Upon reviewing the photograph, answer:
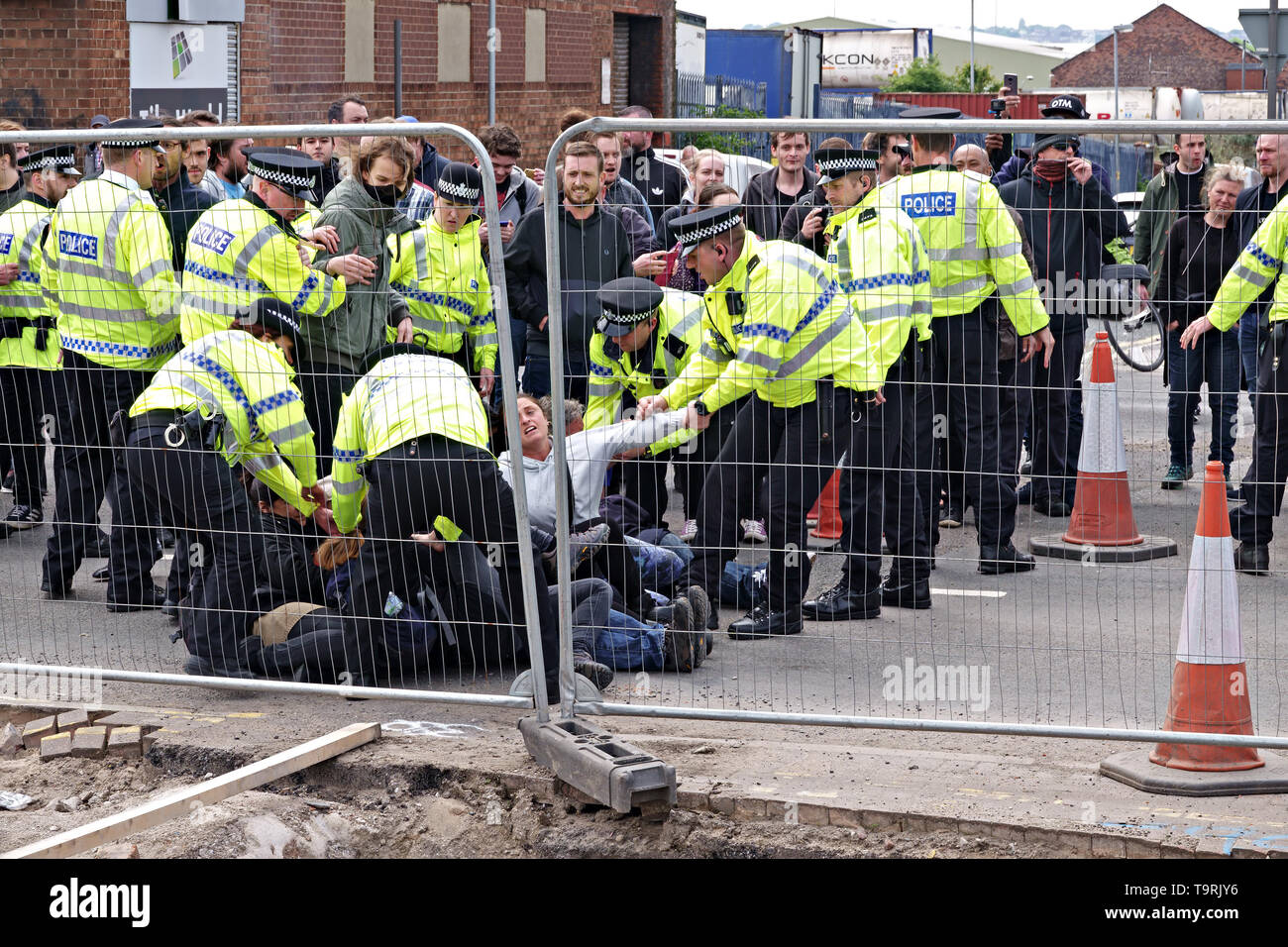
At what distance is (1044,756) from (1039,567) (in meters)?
2.11

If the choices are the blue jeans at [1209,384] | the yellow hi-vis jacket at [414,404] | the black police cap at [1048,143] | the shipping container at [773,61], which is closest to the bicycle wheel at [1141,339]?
the blue jeans at [1209,384]

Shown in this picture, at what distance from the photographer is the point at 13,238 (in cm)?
784

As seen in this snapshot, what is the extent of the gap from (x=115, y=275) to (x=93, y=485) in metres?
0.93

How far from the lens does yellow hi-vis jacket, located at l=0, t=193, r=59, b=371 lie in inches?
296

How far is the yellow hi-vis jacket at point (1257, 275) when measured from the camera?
5980mm

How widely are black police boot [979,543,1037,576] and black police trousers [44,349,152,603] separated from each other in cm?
361

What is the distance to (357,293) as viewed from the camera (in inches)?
231

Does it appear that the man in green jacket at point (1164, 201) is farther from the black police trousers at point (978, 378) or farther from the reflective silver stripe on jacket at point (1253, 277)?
the black police trousers at point (978, 378)

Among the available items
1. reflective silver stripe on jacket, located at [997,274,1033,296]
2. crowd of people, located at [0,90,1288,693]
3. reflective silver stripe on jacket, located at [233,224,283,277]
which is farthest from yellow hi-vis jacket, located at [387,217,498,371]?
reflective silver stripe on jacket, located at [997,274,1033,296]

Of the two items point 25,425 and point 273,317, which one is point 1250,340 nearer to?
point 273,317

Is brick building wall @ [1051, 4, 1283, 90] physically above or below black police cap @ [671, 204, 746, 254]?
above

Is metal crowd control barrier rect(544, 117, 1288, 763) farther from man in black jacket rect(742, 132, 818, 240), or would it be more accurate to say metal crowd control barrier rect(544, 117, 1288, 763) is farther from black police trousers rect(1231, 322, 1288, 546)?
man in black jacket rect(742, 132, 818, 240)

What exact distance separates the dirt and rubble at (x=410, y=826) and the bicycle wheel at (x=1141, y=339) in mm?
2185

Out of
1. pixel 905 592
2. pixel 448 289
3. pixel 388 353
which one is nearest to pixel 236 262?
pixel 388 353
